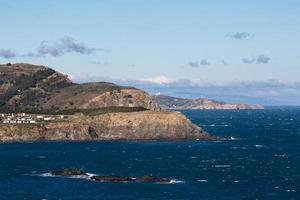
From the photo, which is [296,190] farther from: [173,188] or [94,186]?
[94,186]

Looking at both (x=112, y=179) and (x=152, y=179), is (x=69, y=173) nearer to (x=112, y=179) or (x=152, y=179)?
(x=112, y=179)

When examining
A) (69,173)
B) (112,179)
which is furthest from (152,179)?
(69,173)

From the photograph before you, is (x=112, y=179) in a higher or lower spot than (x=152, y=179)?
lower

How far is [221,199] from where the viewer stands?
155 meters

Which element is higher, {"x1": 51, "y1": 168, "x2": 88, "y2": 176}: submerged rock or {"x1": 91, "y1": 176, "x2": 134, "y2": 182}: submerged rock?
{"x1": 51, "y1": 168, "x2": 88, "y2": 176}: submerged rock

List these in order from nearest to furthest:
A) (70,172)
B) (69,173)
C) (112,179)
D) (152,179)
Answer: (152,179)
(112,179)
(69,173)
(70,172)

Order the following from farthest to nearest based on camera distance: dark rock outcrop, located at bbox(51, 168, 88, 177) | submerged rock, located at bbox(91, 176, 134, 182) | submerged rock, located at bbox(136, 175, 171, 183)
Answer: dark rock outcrop, located at bbox(51, 168, 88, 177) → submerged rock, located at bbox(91, 176, 134, 182) → submerged rock, located at bbox(136, 175, 171, 183)

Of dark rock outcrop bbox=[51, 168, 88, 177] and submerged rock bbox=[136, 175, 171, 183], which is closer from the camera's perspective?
submerged rock bbox=[136, 175, 171, 183]

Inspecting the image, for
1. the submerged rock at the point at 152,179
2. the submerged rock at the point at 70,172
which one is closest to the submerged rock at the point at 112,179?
the submerged rock at the point at 152,179

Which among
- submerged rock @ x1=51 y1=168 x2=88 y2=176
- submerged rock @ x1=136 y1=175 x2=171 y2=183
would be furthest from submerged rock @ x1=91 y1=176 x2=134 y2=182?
submerged rock @ x1=51 y1=168 x2=88 y2=176

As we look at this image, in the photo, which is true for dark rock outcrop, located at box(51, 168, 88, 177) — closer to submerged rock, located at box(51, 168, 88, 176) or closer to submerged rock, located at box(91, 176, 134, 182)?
submerged rock, located at box(51, 168, 88, 176)

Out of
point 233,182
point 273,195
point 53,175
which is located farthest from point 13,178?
point 273,195

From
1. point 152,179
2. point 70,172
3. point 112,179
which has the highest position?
point 70,172

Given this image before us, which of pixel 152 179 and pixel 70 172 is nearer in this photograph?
pixel 152 179
